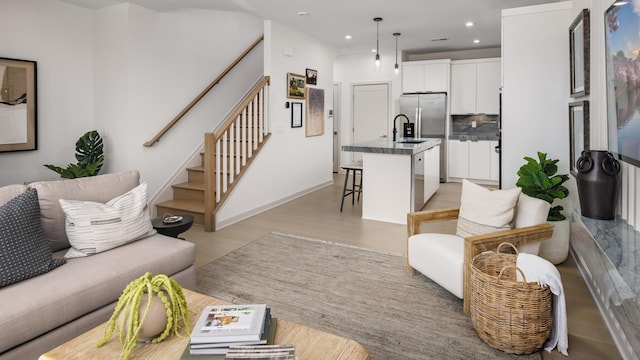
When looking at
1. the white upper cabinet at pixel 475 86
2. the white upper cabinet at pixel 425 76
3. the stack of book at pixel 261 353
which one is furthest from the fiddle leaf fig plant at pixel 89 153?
the white upper cabinet at pixel 475 86

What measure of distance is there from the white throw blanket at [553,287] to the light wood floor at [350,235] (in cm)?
7

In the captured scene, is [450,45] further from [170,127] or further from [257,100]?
[170,127]

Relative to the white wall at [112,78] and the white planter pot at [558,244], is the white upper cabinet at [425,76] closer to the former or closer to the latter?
the white wall at [112,78]

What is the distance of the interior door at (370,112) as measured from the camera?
8.62 metres

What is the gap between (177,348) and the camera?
1505 millimetres

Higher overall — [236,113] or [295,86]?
[295,86]

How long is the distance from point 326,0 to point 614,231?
3.89 meters

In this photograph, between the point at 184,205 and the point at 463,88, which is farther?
the point at 463,88

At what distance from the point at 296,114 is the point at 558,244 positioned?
4.15 m

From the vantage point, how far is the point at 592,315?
2.61 metres

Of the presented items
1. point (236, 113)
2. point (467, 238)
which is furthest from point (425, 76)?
point (467, 238)

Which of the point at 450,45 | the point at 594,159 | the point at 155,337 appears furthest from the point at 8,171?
the point at 450,45

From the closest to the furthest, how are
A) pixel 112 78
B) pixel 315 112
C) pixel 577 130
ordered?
pixel 577 130, pixel 112 78, pixel 315 112

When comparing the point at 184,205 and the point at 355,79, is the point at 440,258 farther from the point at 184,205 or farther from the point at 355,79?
the point at 355,79
